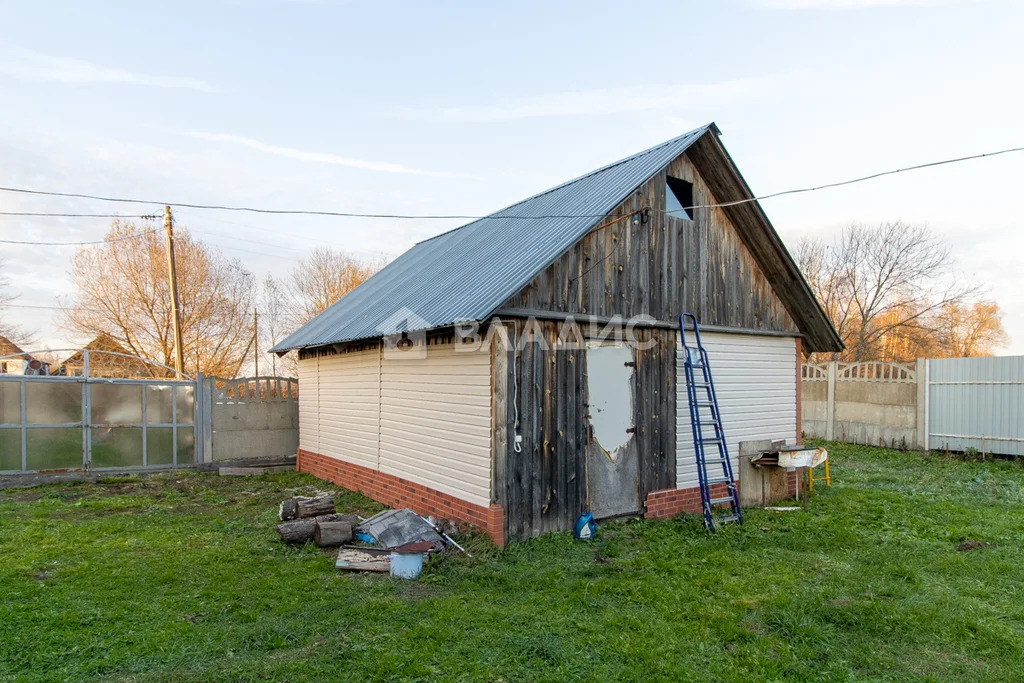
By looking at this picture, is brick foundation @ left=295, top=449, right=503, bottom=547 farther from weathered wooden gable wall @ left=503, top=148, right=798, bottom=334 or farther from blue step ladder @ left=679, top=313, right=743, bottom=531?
blue step ladder @ left=679, top=313, right=743, bottom=531

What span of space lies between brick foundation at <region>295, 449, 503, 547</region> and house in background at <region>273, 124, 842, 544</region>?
27mm

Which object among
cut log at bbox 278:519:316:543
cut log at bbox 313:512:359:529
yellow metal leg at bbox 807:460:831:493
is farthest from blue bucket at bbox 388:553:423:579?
yellow metal leg at bbox 807:460:831:493

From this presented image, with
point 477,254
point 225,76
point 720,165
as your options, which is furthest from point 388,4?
point 720,165

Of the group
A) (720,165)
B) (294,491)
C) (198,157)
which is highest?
(198,157)

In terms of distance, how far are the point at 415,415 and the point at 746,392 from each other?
513 cm

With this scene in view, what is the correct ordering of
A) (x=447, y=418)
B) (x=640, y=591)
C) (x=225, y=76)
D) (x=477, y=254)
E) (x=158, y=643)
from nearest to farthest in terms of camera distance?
(x=158, y=643)
(x=640, y=591)
(x=447, y=418)
(x=477, y=254)
(x=225, y=76)

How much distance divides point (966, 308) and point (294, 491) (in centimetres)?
3433

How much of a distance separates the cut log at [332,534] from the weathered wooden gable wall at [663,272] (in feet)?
10.2

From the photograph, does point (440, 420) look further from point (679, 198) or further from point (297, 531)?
point (679, 198)

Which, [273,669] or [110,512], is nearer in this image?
[273,669]

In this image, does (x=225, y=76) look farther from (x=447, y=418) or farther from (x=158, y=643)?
(x=158, y=643)

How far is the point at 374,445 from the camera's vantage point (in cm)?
932

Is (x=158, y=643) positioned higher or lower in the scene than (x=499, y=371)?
lower

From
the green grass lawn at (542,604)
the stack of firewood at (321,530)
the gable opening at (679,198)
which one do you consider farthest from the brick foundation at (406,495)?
the gable opening at (679,198)
